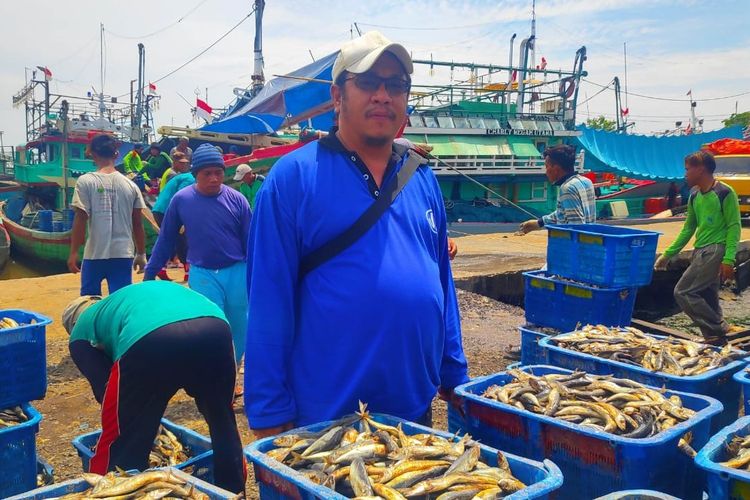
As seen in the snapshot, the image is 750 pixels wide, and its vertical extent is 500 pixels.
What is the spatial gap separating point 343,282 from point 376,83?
0.75 meters

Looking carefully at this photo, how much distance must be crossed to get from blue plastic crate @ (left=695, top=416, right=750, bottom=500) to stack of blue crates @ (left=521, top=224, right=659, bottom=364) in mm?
2912

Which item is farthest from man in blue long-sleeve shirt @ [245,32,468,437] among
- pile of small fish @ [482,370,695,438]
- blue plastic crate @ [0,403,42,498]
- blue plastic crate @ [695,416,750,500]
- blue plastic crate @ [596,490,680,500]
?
blue plastic crate @ [0,403,42,498]

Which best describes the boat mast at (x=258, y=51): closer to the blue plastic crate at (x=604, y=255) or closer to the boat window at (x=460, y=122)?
the boat window at (x=460, y=122)

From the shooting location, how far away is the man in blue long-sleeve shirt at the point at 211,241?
488 cm

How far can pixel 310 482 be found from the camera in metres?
1.75

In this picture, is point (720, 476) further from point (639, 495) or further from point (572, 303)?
point (572, 303)

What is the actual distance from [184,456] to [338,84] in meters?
2.48

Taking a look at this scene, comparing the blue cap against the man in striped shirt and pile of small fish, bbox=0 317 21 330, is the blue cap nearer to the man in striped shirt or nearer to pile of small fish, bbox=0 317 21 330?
pile of small fish, bbox=0 317 21 330

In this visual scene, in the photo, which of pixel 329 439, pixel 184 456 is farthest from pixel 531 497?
pixel 184 456

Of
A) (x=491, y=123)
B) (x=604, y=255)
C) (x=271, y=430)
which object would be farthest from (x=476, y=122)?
(x=271, y=430)

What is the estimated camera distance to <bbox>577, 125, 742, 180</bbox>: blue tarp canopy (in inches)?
→ 966

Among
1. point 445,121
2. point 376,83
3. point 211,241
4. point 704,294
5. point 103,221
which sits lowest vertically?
point 704,294

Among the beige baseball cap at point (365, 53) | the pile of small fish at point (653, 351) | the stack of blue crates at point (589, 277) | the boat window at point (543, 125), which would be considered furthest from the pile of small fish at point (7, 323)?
the boat window at point (543, 125)

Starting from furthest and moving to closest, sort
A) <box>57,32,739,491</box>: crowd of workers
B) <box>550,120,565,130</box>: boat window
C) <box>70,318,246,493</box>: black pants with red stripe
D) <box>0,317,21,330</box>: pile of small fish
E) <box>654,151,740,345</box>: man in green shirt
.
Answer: <box>550,120,565,130</box>: boat window → <box>654,151,740,345</box>: man in green shirt → <box>0,317,21,330</box>: pile of small fish → <box>70,318,246,493</box>: black pants with red stripe → <box>57,32,739,491</box>: crowd of workers
